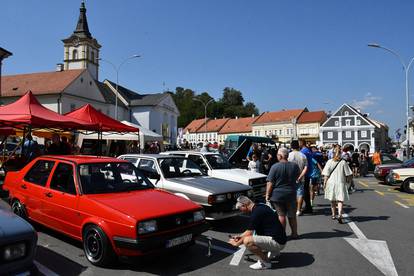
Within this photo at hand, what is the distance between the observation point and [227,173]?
1062cm

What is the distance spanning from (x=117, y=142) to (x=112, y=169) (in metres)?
17.1

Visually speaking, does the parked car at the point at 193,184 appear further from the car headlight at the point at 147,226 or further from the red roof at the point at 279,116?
the red roof at the point at 279,116

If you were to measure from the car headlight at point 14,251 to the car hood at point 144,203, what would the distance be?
1.47 metres

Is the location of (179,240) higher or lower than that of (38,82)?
lower

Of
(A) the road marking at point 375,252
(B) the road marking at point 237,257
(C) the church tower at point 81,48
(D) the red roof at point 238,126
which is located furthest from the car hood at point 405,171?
(D) the red roof at point 238,126

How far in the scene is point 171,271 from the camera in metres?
5.23

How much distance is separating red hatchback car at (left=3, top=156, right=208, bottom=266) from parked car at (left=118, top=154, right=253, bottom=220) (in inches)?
55.4

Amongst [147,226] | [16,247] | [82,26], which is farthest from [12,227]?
[82,26]

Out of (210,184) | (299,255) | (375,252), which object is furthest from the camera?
(210,184)

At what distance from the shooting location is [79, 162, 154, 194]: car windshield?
6.01m

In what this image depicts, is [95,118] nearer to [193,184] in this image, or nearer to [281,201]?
[193,184]

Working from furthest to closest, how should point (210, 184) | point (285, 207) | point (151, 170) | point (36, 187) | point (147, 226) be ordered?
point (151, 170) < point (210, 184) < point (285, 207) < point (36, 187) < point (147, 226)

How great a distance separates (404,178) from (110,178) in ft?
42.2

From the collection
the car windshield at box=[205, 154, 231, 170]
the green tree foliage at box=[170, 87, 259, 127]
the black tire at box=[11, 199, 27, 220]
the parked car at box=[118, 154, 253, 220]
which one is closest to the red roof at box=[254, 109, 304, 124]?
the green tree foliage at box=[170, 87, 259, 127]
